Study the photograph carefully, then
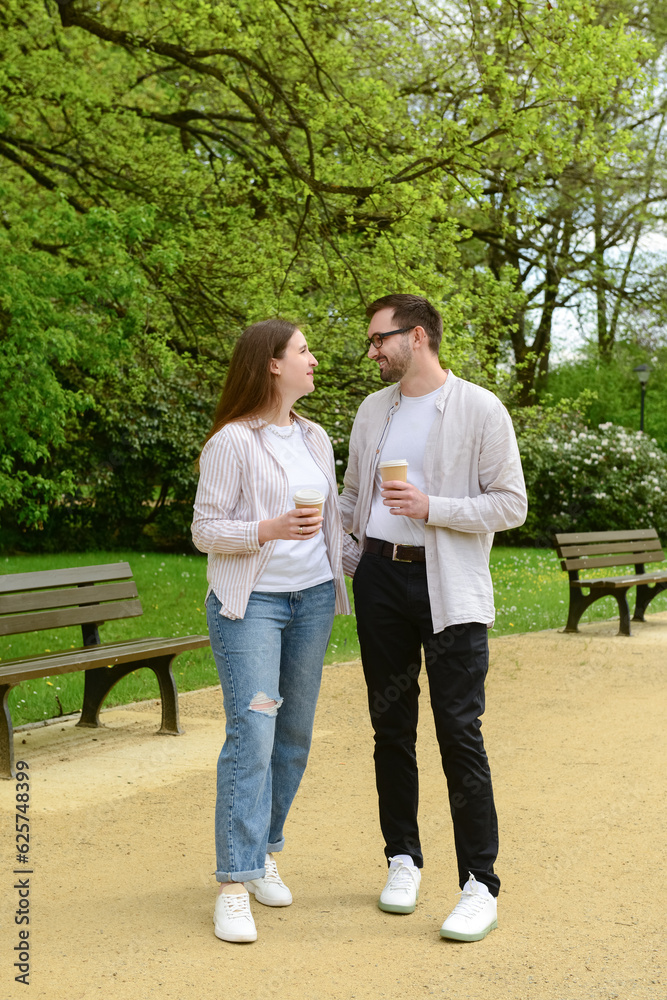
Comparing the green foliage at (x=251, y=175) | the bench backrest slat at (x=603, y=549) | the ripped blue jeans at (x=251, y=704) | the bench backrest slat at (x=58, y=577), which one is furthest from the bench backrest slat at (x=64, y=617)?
the bench backrest slat at (x=603, y=549)

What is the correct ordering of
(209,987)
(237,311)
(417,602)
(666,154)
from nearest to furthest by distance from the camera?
(209,987), (417,602), (237,311), (666,154)

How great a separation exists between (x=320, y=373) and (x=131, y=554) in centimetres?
690

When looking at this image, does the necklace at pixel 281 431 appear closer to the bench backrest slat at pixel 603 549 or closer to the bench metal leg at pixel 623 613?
the bench backrest slat at pixel 603 549

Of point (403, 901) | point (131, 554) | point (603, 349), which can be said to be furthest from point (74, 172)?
point (603, 349)

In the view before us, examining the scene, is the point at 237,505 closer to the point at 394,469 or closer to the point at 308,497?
the point at 308,497

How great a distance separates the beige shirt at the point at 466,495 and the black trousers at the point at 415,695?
0.26ft

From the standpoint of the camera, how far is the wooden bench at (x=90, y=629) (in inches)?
213

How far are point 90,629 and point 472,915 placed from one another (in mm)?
3550

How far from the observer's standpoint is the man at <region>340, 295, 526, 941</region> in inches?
129

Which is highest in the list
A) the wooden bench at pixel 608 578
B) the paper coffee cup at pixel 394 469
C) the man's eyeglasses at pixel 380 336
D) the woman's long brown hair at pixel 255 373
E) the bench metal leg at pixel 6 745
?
the man's eyeglasses at pixel 380 336

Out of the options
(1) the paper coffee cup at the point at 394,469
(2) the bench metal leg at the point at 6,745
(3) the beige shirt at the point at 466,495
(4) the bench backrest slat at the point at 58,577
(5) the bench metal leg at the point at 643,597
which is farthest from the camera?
(5) the bench metal leg at the point at 643,597

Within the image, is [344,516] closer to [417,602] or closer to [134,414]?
[417,602]

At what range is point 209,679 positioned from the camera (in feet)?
24.2

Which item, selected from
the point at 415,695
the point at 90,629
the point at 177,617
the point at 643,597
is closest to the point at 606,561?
the point at 643,597
